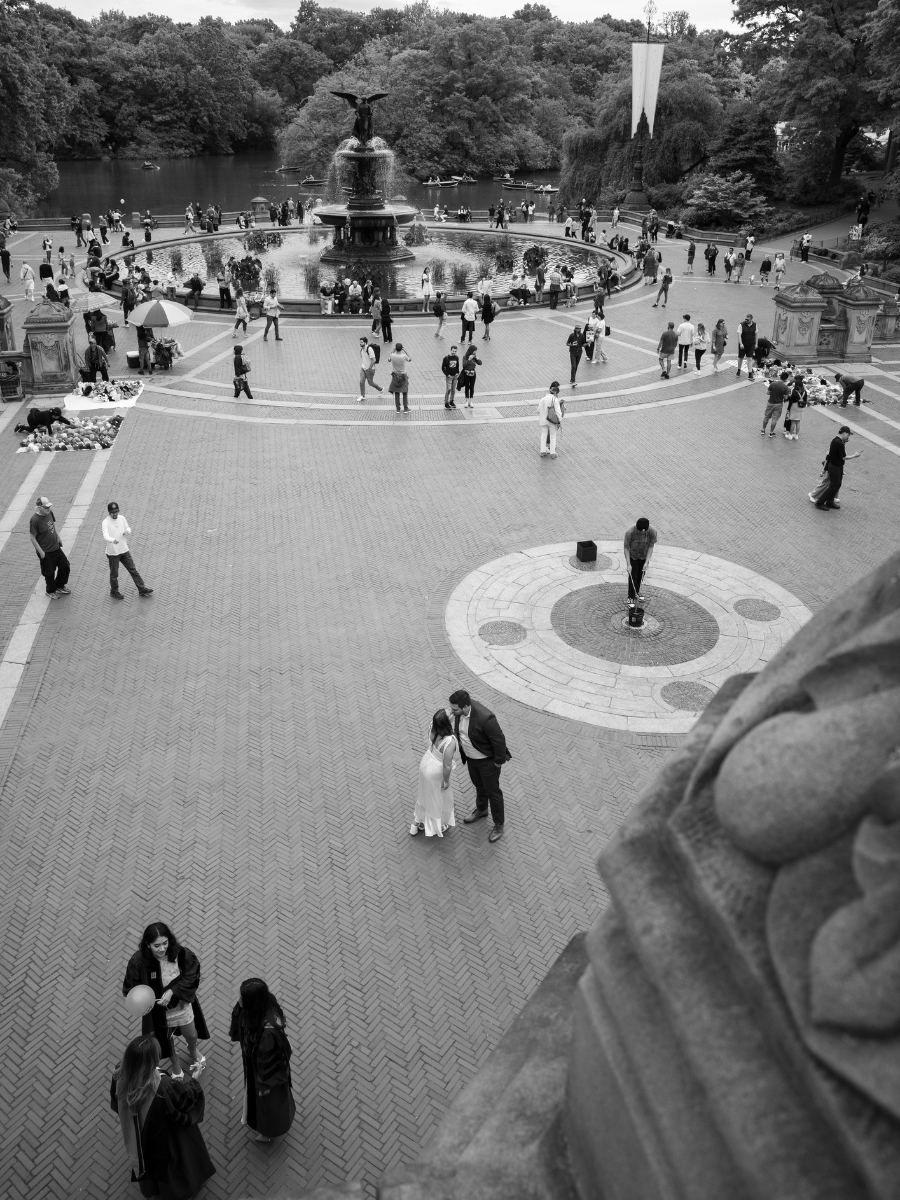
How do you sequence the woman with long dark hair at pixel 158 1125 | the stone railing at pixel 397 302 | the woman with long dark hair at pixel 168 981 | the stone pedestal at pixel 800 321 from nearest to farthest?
the woman with long dark hair at pixel 158 1125 < the woman with long dark hair at pixel 168 981 < the stone pedestal at pixel 800 321 < the stone railing at pixel 397 302

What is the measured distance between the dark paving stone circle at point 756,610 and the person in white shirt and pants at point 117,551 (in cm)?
868

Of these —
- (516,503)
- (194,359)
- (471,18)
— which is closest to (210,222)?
(194,359)

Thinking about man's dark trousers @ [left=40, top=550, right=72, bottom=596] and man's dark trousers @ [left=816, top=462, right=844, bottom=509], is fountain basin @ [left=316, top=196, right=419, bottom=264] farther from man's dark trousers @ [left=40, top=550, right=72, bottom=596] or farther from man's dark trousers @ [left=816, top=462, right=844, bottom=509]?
man's dark trousers @ [left=40, top=550, right=72, bottom=596]

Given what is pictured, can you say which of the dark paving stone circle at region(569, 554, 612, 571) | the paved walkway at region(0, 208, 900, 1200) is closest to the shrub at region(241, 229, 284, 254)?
the paved walkway at region(0, 208, 900, 1200)

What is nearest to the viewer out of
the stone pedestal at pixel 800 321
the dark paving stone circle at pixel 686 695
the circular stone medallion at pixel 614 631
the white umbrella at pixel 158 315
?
the dark paving stone circle at pixel 686 695

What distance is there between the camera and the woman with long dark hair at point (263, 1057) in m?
6.52

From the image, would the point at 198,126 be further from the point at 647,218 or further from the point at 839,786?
the point at 839,786

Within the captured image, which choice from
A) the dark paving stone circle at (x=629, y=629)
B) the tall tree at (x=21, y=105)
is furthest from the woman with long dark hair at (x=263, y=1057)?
the tall tree at (x=21, y=105)

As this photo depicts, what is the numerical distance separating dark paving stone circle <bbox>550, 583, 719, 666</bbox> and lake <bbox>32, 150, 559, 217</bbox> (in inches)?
2565

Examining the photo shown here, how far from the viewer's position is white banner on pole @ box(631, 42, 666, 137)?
2201 inches

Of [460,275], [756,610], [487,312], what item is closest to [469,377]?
[487,312]

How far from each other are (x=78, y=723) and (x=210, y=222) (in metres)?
49.0

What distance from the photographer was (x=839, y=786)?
8.78 ft

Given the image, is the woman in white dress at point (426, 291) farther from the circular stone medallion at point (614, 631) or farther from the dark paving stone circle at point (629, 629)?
the dark paving stone circle at point (629, 629)
